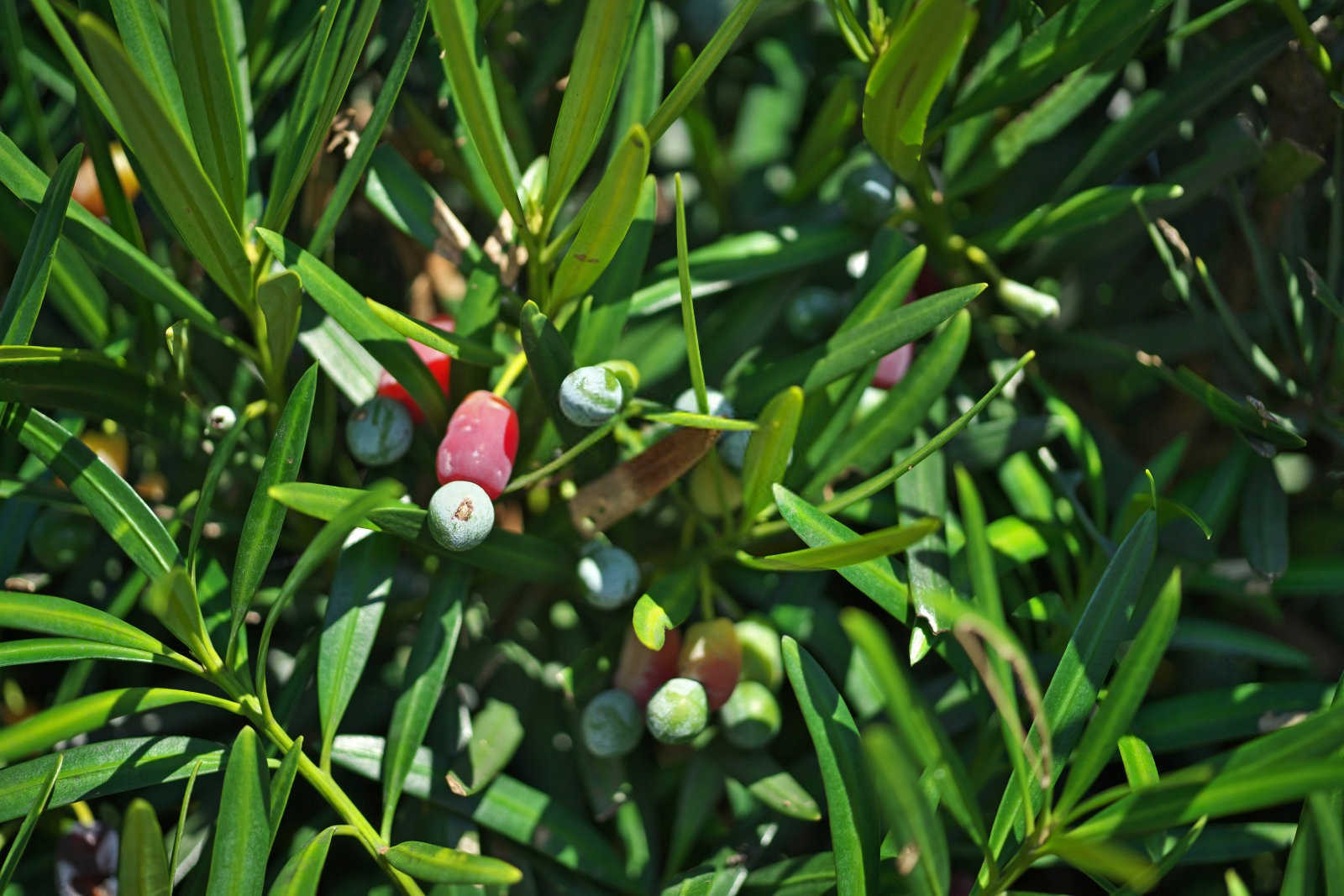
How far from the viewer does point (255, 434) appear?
0.63m

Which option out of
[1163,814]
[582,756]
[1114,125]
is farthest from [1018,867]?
[1114,125]

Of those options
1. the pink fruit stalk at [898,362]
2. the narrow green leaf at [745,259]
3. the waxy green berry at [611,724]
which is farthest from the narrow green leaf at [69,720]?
the pink fruit stalk at [898,362]

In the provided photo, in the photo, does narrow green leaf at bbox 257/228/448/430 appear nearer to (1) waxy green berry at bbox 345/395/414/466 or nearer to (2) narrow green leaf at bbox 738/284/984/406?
(1) waxy green berry at bbox 345/395/414/466

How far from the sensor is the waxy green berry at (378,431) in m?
0.60

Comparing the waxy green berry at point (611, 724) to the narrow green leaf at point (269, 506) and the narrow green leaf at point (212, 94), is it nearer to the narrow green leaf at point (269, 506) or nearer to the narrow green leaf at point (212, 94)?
the narrow green leaf at point (269, 506)

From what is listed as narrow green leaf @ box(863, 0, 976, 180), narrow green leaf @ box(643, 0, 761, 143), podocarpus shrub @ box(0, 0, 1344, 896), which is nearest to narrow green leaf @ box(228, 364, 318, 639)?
podocarpus shrub @ box(0, 0, 1344, 896)

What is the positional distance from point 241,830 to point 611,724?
0.67 ft

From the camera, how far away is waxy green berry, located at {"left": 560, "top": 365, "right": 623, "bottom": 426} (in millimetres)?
527

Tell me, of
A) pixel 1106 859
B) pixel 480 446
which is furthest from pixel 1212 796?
pixel 480 446

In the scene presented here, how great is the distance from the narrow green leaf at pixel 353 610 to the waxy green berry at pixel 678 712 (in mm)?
161

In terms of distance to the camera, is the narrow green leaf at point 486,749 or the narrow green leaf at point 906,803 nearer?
the narrow green leaf at point 906,803

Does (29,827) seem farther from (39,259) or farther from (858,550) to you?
(858,550)

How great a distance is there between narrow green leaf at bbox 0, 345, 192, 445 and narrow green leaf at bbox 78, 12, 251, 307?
3.5 inches

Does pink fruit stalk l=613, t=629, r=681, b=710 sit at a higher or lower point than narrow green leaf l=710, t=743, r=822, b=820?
higher
